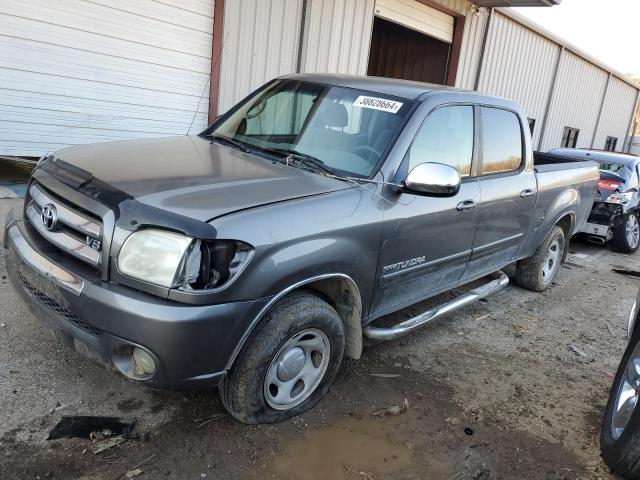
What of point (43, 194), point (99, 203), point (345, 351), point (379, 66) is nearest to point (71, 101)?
point (43, 194)

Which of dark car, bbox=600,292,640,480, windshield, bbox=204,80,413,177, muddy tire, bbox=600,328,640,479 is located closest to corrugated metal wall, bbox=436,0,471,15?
windshield, bbox=204,80,413,177

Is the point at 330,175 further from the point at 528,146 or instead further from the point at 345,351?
the point at 528,146

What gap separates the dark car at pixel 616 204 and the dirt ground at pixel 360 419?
452 centimetres

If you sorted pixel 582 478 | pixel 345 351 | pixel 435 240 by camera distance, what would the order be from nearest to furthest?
pixel 582 478 < pixel 345 351 < pixel 435 240

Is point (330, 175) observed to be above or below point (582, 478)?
above

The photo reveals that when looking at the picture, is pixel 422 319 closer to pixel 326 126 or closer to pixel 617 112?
pixel 326 126

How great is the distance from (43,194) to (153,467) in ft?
5.06

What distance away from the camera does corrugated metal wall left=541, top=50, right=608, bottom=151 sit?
698 inches

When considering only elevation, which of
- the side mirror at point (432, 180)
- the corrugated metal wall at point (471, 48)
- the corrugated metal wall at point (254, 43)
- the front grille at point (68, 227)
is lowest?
the front grille at point (68, 227)

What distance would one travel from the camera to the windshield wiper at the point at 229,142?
3.59 metres

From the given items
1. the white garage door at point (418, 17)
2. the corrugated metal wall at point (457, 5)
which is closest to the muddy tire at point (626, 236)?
the white garage door at point (418, 17)

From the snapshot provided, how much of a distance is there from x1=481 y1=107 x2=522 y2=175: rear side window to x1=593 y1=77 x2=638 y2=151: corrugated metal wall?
2070 cm

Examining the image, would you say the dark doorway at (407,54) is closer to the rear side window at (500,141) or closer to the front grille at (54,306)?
the rear side window at (500,141)

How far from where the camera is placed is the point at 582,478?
2.87 m
